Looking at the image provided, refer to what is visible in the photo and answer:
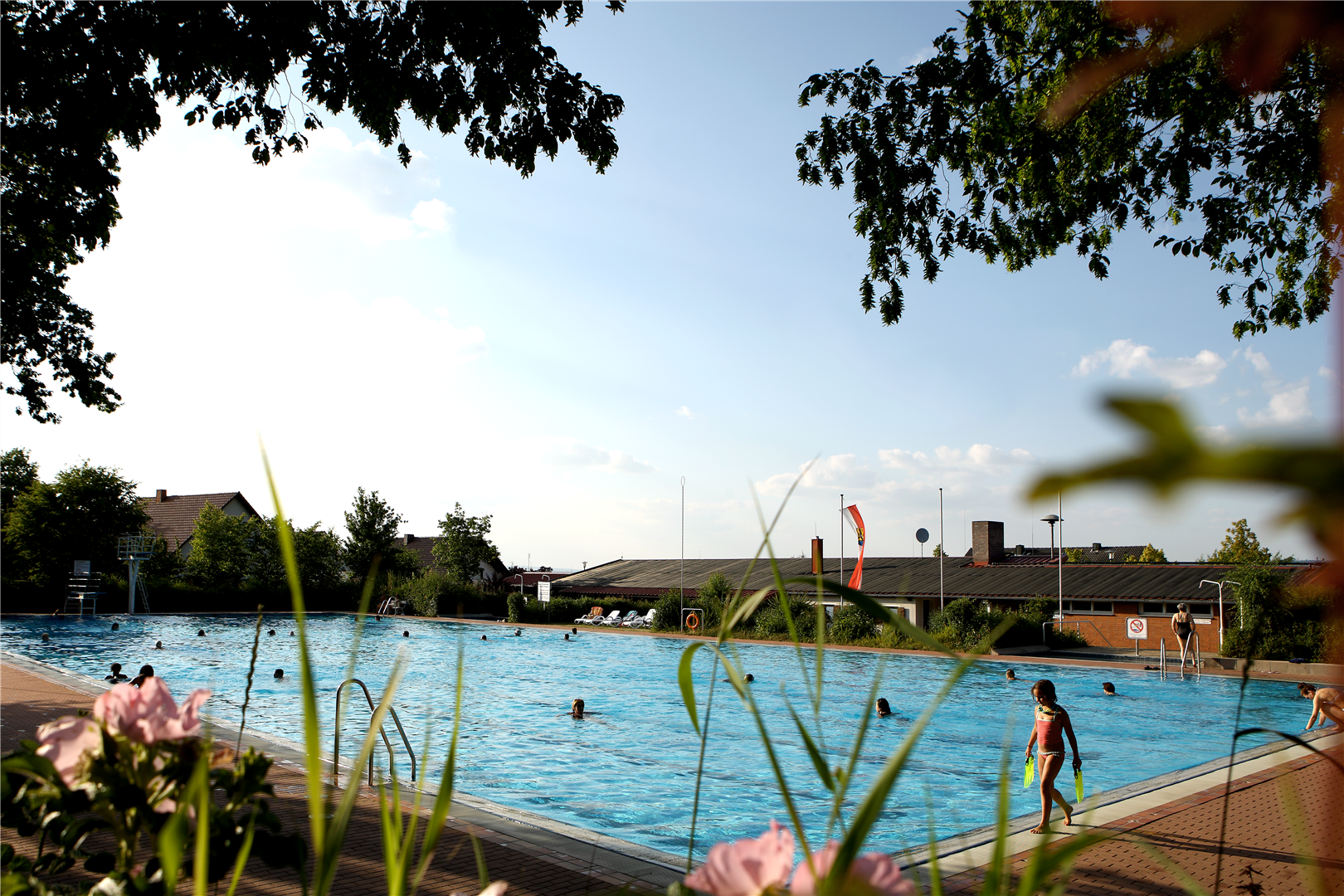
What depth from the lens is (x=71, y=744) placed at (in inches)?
56.7

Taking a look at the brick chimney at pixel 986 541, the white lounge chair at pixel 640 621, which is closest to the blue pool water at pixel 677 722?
the white lounge chair at pixel 640 621

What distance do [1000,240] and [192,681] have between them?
21602 millimetres

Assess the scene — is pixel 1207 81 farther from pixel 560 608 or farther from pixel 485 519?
pixel 485 519

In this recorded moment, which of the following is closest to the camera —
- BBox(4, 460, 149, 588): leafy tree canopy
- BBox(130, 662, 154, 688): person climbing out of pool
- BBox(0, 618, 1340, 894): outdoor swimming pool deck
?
BBox(130, 662, 154, 688): person climbing out of pool

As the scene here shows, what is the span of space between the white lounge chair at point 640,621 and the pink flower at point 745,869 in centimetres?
3916

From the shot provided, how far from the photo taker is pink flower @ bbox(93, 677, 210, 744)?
142 cm

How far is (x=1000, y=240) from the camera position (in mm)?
11188

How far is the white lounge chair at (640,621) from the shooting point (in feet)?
132

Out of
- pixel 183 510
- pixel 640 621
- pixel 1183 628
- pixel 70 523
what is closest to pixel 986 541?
pixel 640 621

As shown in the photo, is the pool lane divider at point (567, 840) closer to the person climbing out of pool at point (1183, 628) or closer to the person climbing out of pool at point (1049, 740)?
the person climbing out of pool at point (1049, 740)

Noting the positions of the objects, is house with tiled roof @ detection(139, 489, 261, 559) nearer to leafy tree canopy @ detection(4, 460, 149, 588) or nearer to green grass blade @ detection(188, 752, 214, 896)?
leafy tree canopy @ detection(4, 460, 149, 588)

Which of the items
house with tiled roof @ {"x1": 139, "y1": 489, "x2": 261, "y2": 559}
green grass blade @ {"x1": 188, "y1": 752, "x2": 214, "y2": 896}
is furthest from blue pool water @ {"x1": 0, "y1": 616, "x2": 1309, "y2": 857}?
house with tiled roof @ {"x1": 139, "y1": 489, "x2": 261, "y2": 559}

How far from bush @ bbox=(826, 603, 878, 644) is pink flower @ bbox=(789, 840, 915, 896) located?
30.7 meters

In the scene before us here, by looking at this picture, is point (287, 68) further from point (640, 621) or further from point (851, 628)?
point (640, 621)
